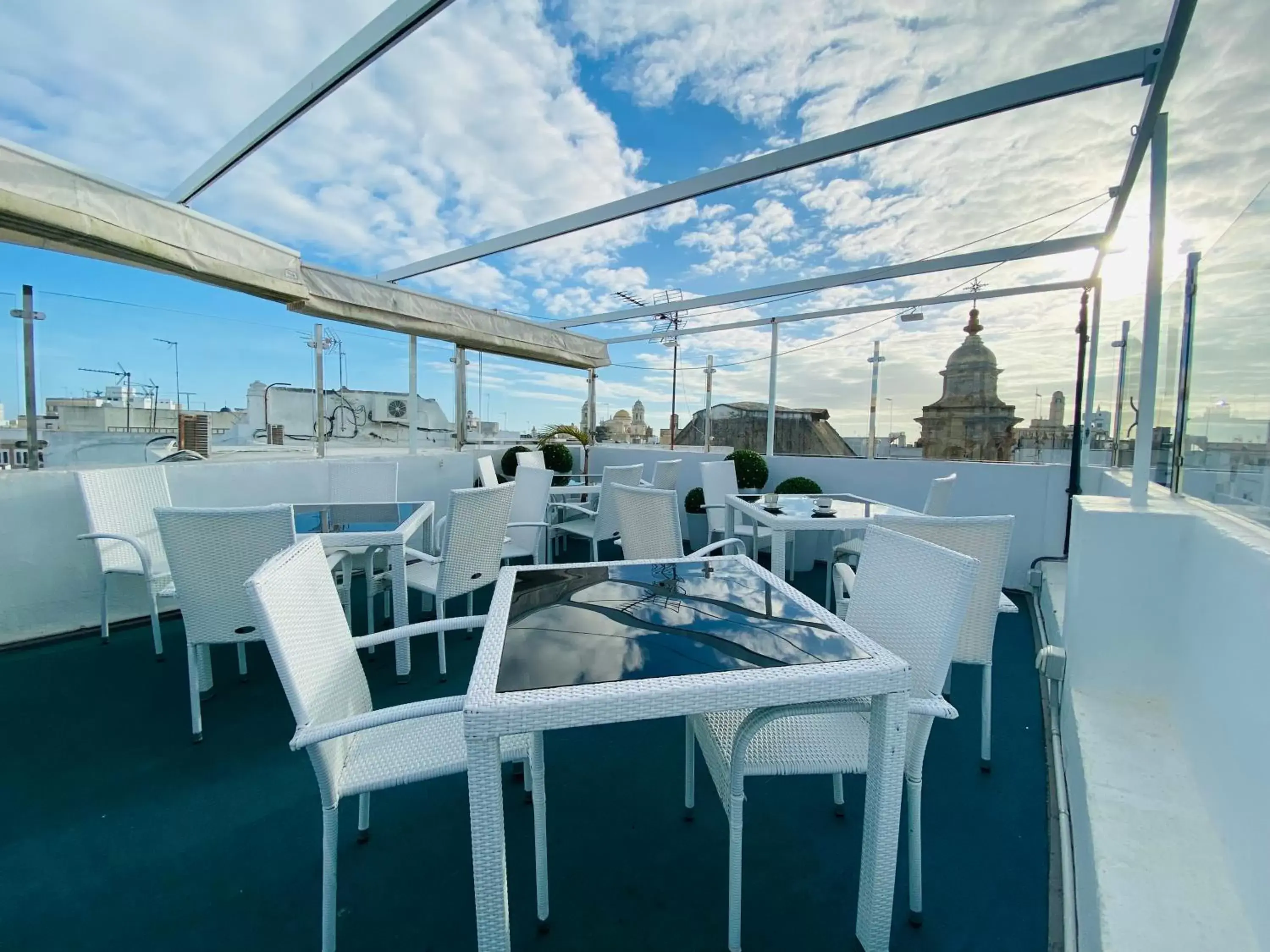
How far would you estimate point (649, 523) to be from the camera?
307 centimetres

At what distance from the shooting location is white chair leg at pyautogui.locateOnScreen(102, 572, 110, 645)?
3029mm

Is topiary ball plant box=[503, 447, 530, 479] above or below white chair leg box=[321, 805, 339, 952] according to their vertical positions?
above

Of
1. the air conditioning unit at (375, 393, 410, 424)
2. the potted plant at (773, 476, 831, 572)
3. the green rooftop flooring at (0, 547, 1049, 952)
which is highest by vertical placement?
the air conditioning unit at (375, 393, 410, 424)

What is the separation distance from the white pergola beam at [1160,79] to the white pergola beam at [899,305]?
1777mm

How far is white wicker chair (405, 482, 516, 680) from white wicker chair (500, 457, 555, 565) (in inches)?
25.0

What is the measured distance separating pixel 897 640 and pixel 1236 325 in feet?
4.61

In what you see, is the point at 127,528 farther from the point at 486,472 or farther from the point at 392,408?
the point at 392,408

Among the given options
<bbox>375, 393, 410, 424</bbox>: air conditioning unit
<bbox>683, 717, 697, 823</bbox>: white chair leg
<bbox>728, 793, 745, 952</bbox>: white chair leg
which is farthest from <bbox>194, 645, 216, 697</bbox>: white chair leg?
<bbox>375, 393, 410, 424</bbox>: air conditioning unit

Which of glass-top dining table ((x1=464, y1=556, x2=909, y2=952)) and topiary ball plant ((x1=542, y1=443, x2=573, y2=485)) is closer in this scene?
glass-top dining table ((x1=464, y1=556, x2=909, y2=952))

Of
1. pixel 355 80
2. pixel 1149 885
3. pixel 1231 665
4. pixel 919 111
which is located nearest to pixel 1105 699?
pixel 1231 665

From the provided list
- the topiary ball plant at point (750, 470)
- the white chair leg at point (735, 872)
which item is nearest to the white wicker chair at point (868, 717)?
the white chair leg at point (735, 872)

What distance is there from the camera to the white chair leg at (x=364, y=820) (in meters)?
1.64

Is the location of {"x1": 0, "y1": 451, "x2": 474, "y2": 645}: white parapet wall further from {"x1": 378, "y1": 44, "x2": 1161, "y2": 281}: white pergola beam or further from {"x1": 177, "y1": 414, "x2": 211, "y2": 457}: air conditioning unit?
{"x1": 378, "y1": 44, "x2": 1161, "y2": 281}: white pergola beam

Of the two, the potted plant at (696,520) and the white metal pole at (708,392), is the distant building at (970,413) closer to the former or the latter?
the potted plant at (696,520)
